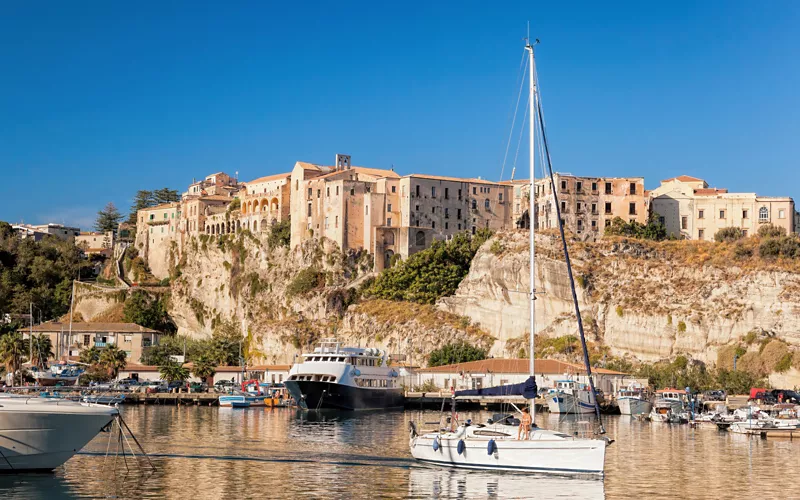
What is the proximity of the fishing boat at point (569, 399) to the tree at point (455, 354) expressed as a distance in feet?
56.6

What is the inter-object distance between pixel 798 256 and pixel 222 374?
203 feet

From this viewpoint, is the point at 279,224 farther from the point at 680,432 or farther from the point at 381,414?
the point at 680,432

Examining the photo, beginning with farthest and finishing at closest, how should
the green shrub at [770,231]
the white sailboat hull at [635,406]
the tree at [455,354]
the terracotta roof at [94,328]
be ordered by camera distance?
the terracotta roof at [94,328] < the tree at [455,354] < the green shrub at [770,231] < the white sailboat hull at [635,406]

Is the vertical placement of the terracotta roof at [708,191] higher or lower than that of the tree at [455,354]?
higher

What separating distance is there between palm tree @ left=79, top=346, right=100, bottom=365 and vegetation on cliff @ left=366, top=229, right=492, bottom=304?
3176 centimetres

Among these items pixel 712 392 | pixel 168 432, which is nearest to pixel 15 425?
pixel 168 432

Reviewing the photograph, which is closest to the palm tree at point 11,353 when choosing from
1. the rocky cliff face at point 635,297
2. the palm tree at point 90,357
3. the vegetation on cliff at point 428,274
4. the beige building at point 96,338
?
the palm tree at point 90,357

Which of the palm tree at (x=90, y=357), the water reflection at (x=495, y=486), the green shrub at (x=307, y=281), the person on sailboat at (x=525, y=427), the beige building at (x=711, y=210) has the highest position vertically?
the beige building at (x=711, y=210)

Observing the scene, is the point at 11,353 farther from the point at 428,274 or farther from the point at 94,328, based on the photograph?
the point at 428,274

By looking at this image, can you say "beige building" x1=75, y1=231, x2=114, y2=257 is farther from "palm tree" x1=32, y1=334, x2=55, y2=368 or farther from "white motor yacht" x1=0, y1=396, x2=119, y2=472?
"white motor yacht" x1=0, y1=396, x2=119, y2=472

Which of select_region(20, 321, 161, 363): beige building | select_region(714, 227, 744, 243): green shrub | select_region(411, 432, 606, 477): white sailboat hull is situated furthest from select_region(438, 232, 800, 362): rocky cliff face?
select_region(411, 432, 606, 477): white sailboat hull

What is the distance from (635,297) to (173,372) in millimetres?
48440

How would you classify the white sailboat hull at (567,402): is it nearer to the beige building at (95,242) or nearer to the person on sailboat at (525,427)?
the person on sailboat at (525,427)

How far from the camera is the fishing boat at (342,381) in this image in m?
83.2
